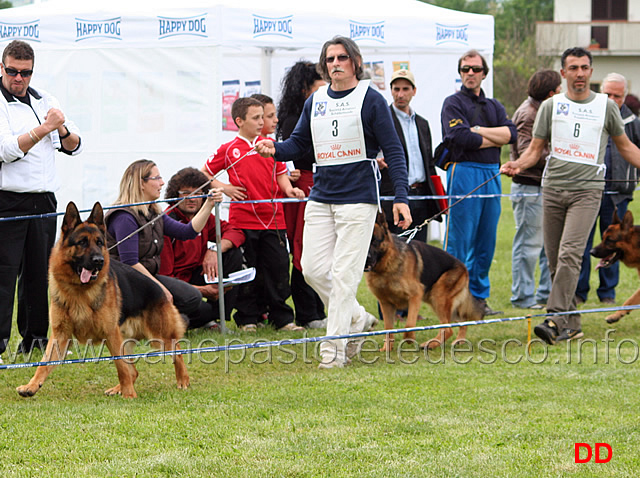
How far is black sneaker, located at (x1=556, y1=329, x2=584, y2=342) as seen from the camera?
6.53 metres

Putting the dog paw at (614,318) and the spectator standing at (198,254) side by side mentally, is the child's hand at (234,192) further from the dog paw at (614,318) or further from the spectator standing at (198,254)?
the dog paw at (614,318)

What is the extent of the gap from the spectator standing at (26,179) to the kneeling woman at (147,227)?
0.43 m

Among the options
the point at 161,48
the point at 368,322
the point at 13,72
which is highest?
the point at 161,48

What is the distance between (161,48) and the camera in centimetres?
978

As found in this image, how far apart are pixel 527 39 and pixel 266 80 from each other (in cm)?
2709

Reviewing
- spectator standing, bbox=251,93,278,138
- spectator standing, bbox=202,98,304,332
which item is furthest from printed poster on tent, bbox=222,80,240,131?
spectator standing, bbox=202,98,304,332

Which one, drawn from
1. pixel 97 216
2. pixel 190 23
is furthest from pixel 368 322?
pixel 190 23

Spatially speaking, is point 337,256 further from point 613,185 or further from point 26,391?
point 613,185

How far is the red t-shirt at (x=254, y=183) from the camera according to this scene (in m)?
6.97

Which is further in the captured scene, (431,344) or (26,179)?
(431,344)

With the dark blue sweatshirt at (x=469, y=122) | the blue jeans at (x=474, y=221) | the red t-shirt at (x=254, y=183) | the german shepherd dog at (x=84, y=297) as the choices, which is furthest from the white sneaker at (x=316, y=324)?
the german shepherd dog at (x=84, y=297)

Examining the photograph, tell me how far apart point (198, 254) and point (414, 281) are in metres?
1.84

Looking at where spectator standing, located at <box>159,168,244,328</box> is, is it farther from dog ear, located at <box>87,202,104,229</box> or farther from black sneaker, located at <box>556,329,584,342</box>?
black sneaker, located at <box>556,329,584,342</box>

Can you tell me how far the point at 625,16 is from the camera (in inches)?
1484
